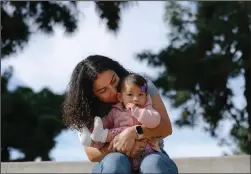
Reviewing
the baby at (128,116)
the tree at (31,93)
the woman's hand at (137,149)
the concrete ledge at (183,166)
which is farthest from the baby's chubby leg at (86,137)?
the tree at (31,93)

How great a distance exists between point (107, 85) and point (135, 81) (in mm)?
76

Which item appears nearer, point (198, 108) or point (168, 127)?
point (168, 127)

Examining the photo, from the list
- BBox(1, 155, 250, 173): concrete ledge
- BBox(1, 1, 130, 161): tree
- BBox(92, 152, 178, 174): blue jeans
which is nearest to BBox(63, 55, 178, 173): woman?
BBox(92, 152, 178, 174): blue jeans

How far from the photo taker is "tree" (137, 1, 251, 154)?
5.01 meters

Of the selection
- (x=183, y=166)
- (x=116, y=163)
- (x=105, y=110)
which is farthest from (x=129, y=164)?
(x=183, y=166)

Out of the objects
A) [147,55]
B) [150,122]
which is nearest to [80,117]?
[150,122]

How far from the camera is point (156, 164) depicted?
1.24m

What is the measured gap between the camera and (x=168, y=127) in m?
1.32

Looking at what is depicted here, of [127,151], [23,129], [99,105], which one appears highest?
[23,129]

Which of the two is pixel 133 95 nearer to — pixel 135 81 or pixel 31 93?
pixel 135 81

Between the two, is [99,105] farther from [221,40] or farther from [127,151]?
[221,40]

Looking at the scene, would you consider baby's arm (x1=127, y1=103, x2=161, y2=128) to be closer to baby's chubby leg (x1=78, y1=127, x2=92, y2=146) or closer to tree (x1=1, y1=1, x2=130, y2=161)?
baby's chubby leg (x1=78, y1=127, x2=92, y2=146)

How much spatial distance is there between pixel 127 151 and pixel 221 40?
3.99m

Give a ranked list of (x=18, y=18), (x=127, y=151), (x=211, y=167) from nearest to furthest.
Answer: (x=127, y=151) < (x=211, y=167) < (x=18, y=18)
